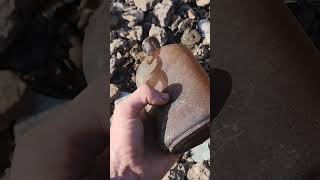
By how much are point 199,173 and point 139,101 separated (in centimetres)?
22

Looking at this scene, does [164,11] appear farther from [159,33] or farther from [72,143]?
[72,143]

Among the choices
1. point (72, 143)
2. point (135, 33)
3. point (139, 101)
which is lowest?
point (72, 143)

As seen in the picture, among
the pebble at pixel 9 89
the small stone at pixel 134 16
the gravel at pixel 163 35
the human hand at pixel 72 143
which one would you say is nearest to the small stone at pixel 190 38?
the gravel at pixel 163 35

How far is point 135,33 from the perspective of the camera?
1.24 m

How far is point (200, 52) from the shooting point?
1.22m

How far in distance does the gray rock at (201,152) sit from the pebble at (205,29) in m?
0.23

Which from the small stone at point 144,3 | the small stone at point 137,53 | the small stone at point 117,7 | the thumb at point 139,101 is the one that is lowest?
the thumb at point 139,101

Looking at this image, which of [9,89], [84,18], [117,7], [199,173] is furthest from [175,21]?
[9,89]

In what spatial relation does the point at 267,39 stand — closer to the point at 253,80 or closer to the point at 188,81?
the point at 253,80

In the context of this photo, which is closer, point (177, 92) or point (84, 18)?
point (177, 92)

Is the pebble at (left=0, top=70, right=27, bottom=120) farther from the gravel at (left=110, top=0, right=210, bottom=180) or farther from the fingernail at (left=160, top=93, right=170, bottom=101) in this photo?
the fingernail at (left=160, top=93, right=170, bottom=101)

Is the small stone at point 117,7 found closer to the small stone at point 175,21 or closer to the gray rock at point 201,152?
the small stone at point 175,21

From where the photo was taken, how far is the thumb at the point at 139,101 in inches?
47.4

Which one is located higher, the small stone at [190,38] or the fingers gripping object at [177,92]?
the small stone at [190,38]
